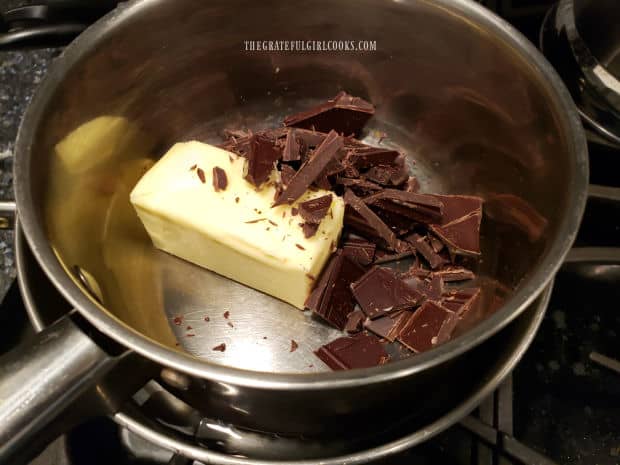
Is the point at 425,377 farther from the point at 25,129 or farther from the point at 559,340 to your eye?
the point at 25,129

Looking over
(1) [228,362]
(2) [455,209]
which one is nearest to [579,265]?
(2) [455,209]

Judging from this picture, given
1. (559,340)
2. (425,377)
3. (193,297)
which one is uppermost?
(425,377)

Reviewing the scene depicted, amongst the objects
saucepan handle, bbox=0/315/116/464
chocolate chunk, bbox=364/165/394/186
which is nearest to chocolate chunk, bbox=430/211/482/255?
chocolate chunk, bbox=364/165/394/186

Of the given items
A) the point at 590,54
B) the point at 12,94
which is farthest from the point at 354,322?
the point at 12,94

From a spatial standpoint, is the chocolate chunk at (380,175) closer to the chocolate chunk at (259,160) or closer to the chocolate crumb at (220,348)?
the chocolate chunk at (259,160)

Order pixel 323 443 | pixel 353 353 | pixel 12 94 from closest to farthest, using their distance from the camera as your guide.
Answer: pixel 323 443 < pixel 353 353 < pixel 12 94

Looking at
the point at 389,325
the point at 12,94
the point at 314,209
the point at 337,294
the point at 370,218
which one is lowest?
the point at 389,325

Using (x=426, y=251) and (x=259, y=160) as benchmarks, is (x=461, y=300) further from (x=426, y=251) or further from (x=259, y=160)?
(x=259, y=160)
